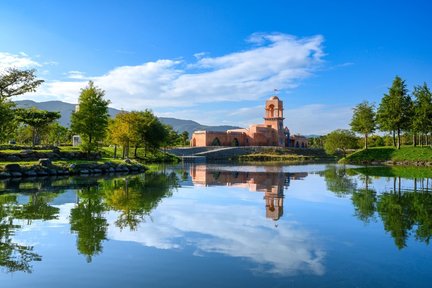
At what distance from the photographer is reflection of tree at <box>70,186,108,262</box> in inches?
313

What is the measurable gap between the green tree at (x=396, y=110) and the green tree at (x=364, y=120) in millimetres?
3075

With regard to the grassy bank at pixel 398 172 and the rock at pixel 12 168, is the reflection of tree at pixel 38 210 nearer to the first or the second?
the rock at pixel 12 168

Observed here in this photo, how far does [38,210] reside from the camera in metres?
12.2

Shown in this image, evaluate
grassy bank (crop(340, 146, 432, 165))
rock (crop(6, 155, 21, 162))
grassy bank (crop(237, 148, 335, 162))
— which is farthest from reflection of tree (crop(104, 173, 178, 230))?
grassy bank (crop(237, 148, 335, 162))

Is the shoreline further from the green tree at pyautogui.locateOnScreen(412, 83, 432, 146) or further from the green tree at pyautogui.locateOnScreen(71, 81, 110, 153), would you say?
the green tree at pyautogui.locateOnScreen(412, 83, 432, 146)

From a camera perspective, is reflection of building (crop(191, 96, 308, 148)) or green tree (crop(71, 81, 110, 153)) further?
reflection of building (crop(191, 96, 308, 148))

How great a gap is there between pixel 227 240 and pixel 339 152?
90.4 meters

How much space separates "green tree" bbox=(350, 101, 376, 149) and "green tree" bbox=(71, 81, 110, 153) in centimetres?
4345

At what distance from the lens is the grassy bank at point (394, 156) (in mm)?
51031

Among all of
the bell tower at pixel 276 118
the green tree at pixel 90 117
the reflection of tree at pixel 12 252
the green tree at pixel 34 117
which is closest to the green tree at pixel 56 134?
the green tree at pixel 34 117

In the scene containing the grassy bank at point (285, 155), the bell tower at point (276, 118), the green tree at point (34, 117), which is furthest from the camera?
the bell tower at point (276, 118)

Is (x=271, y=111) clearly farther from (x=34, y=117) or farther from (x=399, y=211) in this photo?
(x=399, y=211)

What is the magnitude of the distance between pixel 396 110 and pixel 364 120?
21.5 ft

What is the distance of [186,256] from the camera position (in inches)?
288
